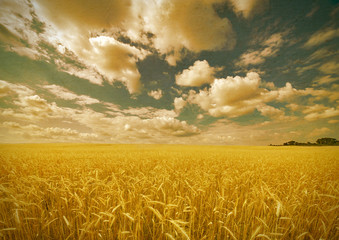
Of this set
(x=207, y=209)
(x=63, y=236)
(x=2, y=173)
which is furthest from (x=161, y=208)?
(x=2, y=173)

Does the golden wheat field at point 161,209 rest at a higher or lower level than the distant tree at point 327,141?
lower

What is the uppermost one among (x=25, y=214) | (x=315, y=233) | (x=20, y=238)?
(x=25, y=214)

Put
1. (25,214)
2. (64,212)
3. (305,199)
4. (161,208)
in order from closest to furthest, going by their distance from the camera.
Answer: (25,214), (64,212), (161,208), (305,199)

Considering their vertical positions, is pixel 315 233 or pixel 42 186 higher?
pixel 42 186

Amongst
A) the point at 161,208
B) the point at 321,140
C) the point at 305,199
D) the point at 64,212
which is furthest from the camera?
the point at 321,140

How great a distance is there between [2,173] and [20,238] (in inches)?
184

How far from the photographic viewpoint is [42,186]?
3258 millimetres

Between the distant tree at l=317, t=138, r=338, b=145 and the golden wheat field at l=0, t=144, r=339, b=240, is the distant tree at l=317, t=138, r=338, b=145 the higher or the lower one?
the higher one

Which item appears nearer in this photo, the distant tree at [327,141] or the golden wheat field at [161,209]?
the golden wheat field at [161,209]

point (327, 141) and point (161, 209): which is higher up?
point (327, 141)

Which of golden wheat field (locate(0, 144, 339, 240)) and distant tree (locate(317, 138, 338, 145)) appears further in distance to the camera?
distant tree (locate(317, 138, 338, 145))

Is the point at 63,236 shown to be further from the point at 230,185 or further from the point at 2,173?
the point at 2,173

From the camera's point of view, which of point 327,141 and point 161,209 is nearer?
point 161,209

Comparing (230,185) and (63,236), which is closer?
(63,236)
